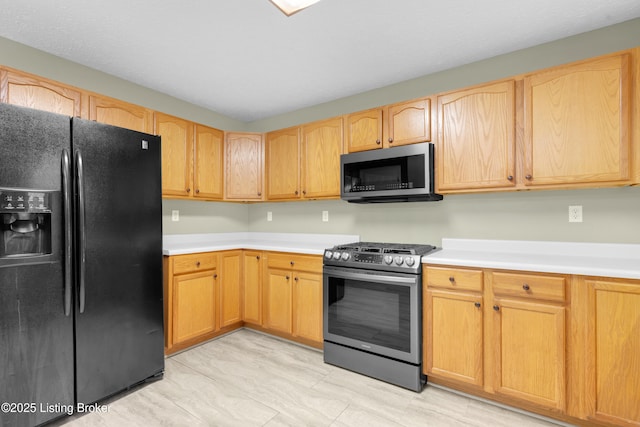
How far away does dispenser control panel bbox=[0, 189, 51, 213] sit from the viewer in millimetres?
1614

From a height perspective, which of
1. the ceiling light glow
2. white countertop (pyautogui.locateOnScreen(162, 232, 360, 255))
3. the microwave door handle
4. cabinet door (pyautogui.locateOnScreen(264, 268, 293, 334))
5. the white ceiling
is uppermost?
the white ceiling

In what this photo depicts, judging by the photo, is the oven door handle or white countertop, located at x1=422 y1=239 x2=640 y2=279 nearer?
white countertop, located at x1=422 y1=239 x2=640 y2=279

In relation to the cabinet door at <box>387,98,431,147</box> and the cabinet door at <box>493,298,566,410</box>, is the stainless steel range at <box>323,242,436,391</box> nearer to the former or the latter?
the cabinet door at <box>493,298,566,410</box>

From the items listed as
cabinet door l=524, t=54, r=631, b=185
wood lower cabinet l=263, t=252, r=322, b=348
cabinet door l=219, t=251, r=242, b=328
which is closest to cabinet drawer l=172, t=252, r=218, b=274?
cabinet door l=219, t=251, r=242, b=328

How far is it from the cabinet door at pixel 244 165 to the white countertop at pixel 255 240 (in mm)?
570

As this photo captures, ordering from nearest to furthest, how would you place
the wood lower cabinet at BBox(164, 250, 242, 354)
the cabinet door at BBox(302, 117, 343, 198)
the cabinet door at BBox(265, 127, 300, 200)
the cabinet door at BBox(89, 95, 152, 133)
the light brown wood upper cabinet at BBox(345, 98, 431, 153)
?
the cabinet door at BBox(89, 95, 152, 133), the light brown wood upper cabinet at BBox(345, 98, 431, 153), the wood lower cabinet at BBox(164, 250, 242, 354), the cabinet door at BBox(302, 117, 343, 198), the cabinet door at BBox(265, 127, 300, 200)

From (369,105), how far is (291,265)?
1813 mm

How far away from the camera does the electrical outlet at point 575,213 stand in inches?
85.7

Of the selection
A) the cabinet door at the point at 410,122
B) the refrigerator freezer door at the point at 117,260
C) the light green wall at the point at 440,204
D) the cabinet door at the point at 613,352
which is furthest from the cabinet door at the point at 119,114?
the cabinet door at the point at 613,352

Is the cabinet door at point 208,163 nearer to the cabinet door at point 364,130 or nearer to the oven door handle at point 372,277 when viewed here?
the cabinet door at point 364,130

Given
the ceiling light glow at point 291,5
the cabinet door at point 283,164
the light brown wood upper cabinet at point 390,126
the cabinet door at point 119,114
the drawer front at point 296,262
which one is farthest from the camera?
the cabinet door at point 283,164

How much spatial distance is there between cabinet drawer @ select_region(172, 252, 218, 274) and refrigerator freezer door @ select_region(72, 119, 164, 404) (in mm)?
371

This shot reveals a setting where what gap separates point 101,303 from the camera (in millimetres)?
1972

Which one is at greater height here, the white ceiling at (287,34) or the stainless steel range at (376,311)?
the white ceiling at (287,34)
